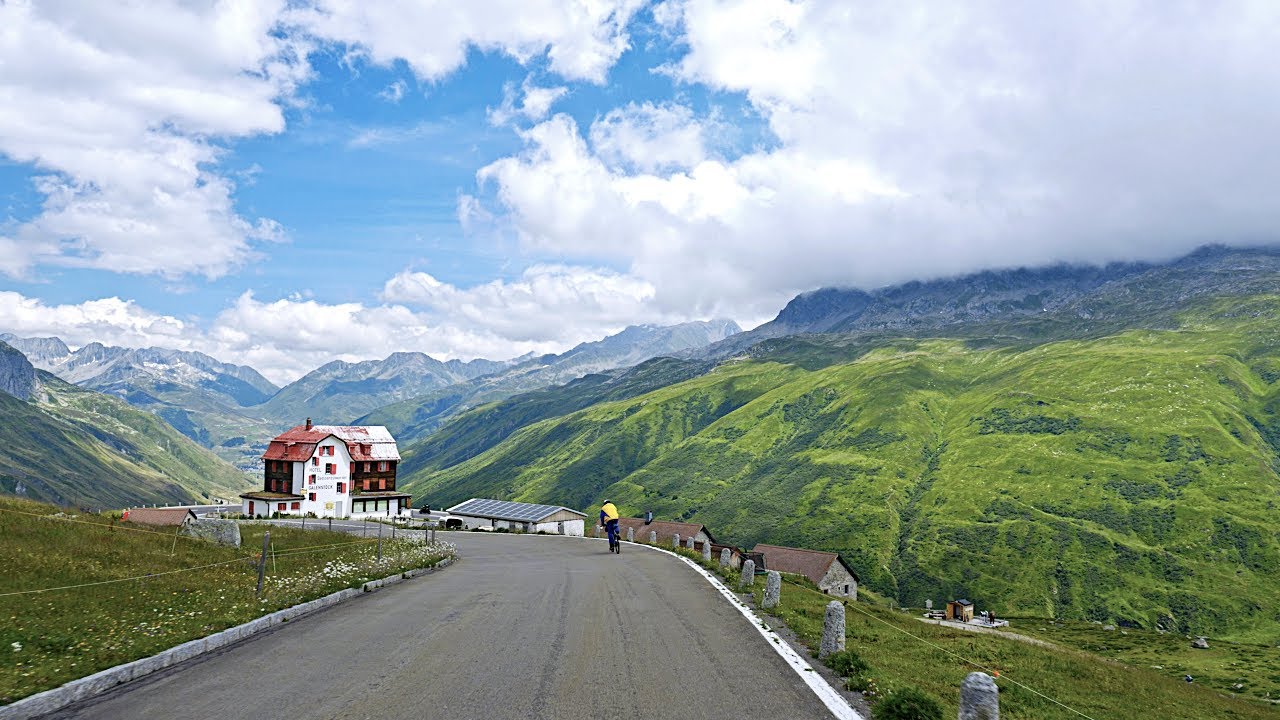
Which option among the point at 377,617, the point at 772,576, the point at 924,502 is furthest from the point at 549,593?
the point at 924,502

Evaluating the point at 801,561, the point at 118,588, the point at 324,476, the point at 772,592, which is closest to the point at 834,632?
the point at 772,592

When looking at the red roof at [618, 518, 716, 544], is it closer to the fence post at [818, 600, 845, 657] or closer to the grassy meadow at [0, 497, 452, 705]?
the grassy meadow at [0, 497, 452, 705]

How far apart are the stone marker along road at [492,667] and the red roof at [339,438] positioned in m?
78.7

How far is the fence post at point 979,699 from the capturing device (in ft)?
28.4

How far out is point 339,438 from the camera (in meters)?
97.9

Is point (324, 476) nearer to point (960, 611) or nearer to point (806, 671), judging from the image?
point (806, 671)

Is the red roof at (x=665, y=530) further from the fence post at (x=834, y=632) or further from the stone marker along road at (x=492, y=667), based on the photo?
the fence post at (x=834, y=632)

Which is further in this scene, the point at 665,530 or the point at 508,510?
the point at 508,510

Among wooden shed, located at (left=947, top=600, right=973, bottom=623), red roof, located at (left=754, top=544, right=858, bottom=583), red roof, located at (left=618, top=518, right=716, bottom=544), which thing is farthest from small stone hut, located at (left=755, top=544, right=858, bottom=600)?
wooden shed, located at (left=947, top=600, right=973, bottom=623)

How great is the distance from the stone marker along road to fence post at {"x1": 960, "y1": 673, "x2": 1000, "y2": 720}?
2101mm

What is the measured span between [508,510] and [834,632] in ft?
330

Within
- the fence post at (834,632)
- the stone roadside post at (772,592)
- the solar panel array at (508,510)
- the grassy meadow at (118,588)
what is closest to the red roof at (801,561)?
the solar panel array at (508,510)

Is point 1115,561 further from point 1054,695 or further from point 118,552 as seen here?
point 118,552

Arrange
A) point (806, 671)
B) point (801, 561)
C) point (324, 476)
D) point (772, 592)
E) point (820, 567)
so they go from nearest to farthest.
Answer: point (806, 671), point (772, 592), point (324, 476), point (820, 567), point (801, 561)
